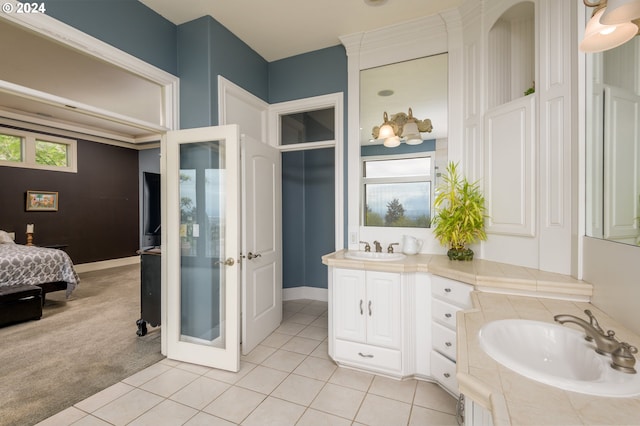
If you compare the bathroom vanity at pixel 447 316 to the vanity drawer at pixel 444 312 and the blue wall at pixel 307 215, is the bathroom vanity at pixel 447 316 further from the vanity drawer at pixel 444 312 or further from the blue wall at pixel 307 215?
the blue wall at pixel 307 215

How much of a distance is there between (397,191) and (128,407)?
281 centimetres

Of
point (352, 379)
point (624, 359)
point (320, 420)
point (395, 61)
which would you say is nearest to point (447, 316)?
point (352, 379)

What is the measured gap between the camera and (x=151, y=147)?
7.29 metres

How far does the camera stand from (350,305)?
241 cm

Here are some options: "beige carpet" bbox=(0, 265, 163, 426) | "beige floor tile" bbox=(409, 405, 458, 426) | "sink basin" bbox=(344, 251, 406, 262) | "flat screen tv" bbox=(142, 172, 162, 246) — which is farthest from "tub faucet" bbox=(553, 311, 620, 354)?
"flat screen tv" bbox=(142, 172, 162, 246)

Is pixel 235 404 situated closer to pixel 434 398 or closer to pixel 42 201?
pixel 434 398

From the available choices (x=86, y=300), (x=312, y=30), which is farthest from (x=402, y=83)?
(x=86, y=300)

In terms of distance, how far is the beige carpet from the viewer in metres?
2.08

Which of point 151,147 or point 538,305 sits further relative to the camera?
point 151,147

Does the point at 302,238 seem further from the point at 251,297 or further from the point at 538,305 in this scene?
the point at 538,305

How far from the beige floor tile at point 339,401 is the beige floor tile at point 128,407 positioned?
3.83ft

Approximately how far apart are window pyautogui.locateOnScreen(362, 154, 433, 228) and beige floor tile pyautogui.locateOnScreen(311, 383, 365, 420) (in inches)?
60.7

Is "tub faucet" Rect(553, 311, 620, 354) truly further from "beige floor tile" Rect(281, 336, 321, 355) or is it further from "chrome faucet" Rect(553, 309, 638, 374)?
"beige floor tile" Rect(281, 336, 321, 355)

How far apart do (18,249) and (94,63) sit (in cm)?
373
